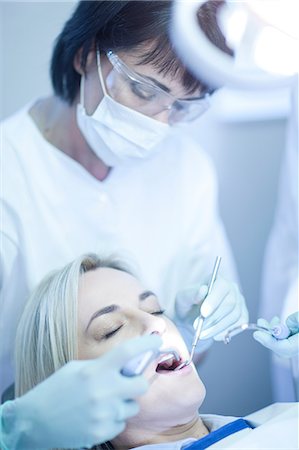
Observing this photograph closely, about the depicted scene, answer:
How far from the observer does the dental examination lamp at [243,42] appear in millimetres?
1320

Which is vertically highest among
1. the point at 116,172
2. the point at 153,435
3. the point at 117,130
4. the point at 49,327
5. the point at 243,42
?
the point at 243,42

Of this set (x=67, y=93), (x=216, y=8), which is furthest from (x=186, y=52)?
(x=67, y=93)

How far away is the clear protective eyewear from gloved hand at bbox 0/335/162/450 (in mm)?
586

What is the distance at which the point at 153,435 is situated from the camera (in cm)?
125

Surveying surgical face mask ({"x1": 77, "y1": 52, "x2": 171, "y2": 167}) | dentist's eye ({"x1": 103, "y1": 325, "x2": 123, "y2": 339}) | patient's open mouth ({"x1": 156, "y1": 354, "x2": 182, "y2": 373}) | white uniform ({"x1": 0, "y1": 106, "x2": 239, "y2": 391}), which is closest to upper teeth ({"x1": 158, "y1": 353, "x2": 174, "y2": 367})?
patient's open mouth ({"x1": 156, "y1": 354, "x2": 182, "y2": 373})

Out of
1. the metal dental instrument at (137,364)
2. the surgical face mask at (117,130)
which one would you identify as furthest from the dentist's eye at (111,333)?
the surgical face mask at (117,130)

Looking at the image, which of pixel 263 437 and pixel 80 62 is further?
pixel 80 62

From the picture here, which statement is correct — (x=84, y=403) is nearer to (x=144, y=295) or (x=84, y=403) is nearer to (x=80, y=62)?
(x=144, y=295)

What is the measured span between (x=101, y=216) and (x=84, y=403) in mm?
703

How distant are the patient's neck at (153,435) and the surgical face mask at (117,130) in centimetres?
64

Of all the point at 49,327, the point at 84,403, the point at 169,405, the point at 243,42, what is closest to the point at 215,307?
the point at 169,405

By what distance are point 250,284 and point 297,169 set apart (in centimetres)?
53

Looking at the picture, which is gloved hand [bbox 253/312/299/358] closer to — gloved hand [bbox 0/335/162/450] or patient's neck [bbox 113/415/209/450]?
patient's neck [bbox 113/415/209/450]

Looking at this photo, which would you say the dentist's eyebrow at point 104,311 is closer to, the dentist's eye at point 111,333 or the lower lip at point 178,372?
the dentist's eye at point 111,333
